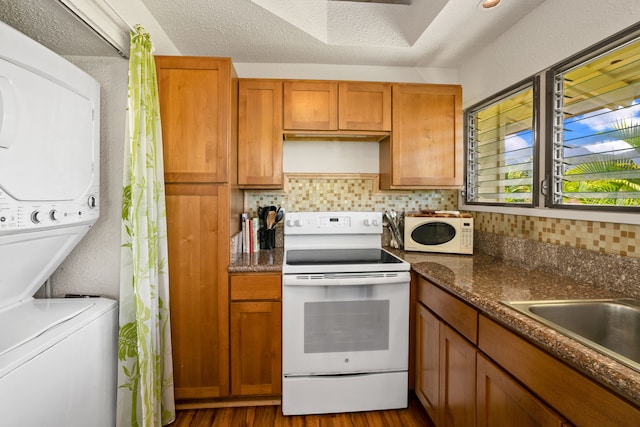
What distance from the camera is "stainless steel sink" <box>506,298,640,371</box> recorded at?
3.72ft

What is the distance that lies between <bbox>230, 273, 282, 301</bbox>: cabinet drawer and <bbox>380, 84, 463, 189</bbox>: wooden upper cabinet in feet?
3.55

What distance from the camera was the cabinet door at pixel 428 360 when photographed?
1.64m

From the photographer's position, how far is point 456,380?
4.72ft

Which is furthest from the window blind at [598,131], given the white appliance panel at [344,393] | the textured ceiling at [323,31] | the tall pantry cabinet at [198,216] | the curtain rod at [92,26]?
the curtain rod at [92,26]

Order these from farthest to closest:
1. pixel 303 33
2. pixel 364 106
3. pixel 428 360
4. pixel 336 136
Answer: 1. pixel 336 136
2. pixel 364 106
3. pixel 303 33
4. pixel 428 360

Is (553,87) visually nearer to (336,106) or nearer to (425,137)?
(425,137)

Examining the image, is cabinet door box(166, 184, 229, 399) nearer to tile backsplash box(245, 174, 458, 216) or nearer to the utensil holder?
the utensil holder

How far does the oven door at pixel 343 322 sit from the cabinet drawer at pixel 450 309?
0.42 feet

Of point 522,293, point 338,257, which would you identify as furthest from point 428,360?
point 338,257

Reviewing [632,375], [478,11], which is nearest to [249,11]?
[478,11]

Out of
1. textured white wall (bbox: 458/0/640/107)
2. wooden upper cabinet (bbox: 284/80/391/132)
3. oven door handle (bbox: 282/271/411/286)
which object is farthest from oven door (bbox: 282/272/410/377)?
textured white wall (bbox: 458/0/640/107)

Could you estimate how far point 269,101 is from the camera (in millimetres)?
2137

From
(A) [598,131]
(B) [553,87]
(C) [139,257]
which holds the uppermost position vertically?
(B) [553,87]

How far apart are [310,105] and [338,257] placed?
1.06 meters
